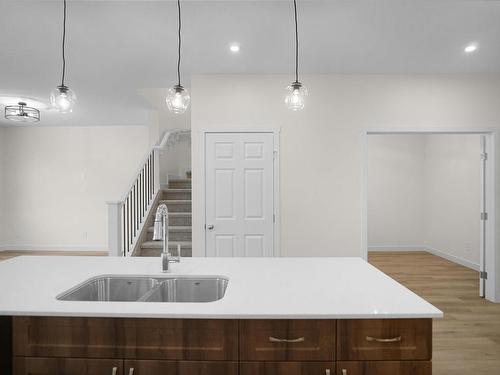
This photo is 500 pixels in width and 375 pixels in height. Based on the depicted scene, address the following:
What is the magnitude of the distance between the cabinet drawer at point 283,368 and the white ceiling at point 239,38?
2484mm

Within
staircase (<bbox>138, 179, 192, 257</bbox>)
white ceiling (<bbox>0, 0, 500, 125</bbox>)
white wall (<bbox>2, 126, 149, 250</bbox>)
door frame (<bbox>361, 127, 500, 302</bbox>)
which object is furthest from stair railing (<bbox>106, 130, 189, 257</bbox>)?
door frame (<bbox>361, 127, 500, 302</bbox>)

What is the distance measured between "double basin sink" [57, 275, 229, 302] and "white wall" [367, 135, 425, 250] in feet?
19.5

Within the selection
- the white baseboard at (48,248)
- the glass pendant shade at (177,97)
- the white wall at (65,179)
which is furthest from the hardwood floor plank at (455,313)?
the white baseboard at (48,248)

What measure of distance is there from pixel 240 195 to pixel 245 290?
2459 millimetres

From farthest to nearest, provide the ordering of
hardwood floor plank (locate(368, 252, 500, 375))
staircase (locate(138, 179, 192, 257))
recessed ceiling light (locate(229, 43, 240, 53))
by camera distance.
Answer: staircase (locate(138, 179, 192, 257)) < recessed ceiling light (locate(229, 43, 240, 53)) < hardwood floor plank (locate(368, 252, 500, 375))

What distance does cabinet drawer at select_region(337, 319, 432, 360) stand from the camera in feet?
4.45

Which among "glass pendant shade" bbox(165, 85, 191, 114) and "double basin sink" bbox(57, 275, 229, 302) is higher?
"glass pendant shade" bbox(165, 85, 191, 114)

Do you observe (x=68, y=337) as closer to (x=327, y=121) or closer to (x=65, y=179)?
(x=327, y=121)

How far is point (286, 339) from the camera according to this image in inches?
53.1

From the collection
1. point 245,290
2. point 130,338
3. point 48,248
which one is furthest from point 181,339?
point 48,248

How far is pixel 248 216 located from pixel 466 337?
2569mm

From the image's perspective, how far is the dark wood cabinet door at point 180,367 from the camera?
135 centimetres

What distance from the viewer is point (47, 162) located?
722cm

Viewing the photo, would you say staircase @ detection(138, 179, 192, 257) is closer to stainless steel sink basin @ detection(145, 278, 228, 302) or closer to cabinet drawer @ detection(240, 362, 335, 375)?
stainless steel sink basin @ detection(145, 278, 228, 302)
